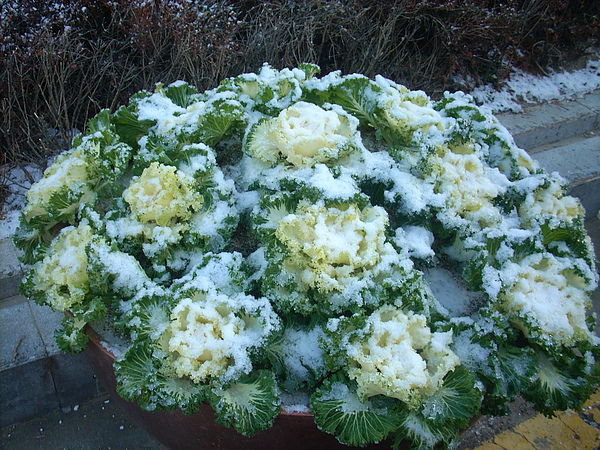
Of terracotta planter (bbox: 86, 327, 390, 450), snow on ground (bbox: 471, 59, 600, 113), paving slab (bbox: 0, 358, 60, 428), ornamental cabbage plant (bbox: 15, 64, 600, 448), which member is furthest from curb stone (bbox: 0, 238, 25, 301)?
snow on ground (bbox: 471, 59, 600, 113)

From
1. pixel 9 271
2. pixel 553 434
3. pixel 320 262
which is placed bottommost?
pixel 553 434

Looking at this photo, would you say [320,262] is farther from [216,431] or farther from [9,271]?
[9,271]

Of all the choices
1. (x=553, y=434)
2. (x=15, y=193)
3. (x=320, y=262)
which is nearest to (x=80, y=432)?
(x=15, y=193)

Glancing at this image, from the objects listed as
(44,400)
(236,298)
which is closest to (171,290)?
(236,298)

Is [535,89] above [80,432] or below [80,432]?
above

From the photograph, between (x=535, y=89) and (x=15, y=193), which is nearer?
(x=15, y=193)

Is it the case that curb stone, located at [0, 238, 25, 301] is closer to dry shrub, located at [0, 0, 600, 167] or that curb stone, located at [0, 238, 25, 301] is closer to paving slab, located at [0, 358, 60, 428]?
paving slab, located at [0, 358, 60, 428]

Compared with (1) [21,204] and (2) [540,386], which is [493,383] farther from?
(1) [21,204]
